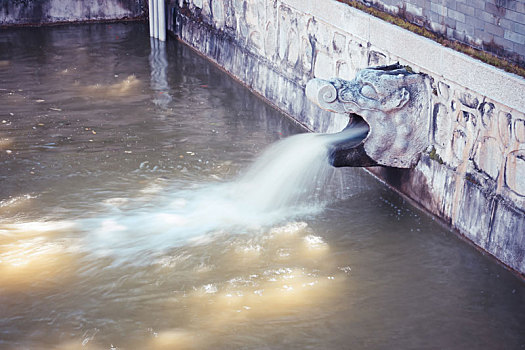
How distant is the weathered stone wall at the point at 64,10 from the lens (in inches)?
508

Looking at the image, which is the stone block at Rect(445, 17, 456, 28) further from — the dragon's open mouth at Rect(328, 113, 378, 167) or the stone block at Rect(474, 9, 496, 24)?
the dragon's open mouth at Rect(328, 113, 378, 167)

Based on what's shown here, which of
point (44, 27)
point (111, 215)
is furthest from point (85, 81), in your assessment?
point (111, 215)

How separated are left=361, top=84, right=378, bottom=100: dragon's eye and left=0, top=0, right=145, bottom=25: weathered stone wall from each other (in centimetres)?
855

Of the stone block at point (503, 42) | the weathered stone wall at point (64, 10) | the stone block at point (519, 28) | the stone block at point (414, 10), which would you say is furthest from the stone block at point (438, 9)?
the weathered stone wall at point (64, 10)

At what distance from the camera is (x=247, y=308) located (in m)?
5.13

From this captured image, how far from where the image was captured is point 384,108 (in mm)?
6309

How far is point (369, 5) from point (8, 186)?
411 centimetres

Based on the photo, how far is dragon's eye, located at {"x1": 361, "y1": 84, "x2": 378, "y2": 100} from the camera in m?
6.21

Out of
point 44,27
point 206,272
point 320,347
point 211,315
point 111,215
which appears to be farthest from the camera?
point 44,27

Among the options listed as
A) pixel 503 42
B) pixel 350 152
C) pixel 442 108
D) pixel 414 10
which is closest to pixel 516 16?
pixel 503 42

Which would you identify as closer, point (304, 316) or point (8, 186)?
point (304, 316)

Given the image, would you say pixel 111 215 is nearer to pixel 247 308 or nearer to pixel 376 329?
pixel 247 308

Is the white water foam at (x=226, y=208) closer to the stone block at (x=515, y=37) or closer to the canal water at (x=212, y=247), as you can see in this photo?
the canal water at (x=212, y=247)

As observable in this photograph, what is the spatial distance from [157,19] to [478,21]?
765cm
